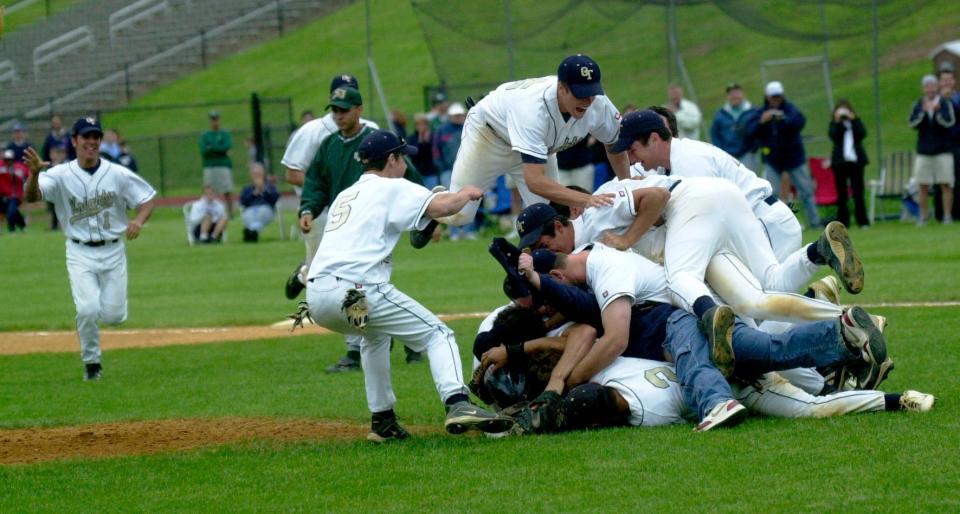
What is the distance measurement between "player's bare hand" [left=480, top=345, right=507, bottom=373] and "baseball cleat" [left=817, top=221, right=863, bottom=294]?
2.06 meters

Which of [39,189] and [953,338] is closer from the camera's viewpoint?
[953,338]

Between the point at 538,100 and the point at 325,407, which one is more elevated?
the point at 538,100

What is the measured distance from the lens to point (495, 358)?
27.2 feet

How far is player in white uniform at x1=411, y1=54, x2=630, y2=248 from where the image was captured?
9359mm

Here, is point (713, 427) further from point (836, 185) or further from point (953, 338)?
point (836, 185)

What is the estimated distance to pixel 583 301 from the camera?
809cm

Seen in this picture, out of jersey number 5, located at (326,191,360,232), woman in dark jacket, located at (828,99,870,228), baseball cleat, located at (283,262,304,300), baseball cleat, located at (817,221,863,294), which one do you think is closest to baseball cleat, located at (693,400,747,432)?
baseball cleat, located at (817,221,863,294)

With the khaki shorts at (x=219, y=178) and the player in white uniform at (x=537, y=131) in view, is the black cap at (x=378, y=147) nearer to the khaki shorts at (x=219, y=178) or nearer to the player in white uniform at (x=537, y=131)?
the player in white uniform at (x=537, y=131)

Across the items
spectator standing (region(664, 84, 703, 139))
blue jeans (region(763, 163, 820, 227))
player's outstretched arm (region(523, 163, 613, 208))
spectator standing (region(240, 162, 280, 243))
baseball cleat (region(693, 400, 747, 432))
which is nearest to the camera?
baseball cleat (region(693, 400, 747, 432))

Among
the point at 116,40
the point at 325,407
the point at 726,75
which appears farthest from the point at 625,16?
the point at 116,40

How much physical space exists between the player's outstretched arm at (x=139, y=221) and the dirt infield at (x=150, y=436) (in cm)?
291

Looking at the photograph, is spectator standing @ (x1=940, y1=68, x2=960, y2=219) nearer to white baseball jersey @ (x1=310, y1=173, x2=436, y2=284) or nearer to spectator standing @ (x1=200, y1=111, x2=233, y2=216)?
spectator standing @ (x1=200, y1=111, x2=233, y2=216)

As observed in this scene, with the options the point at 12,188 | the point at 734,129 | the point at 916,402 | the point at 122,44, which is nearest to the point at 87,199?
the point at 916,402

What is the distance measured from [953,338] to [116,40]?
41.0 meters
